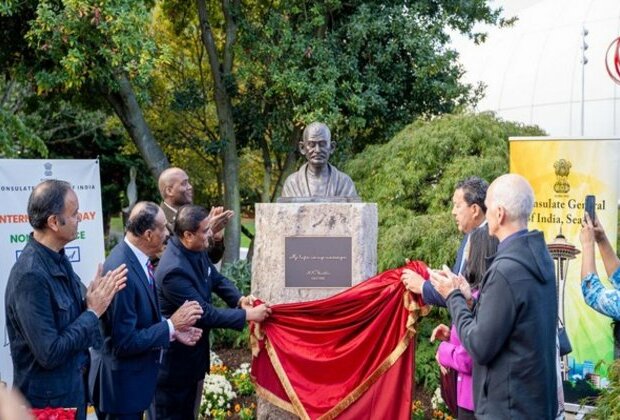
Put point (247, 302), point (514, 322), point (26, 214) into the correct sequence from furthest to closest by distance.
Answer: point (26, 214) → point (247, 302) → point (514, 322)

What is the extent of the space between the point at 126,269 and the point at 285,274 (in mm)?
2047

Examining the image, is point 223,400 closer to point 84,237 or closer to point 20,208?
point 84,237

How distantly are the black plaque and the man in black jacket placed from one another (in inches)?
91.6

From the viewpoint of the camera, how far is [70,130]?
22.5m

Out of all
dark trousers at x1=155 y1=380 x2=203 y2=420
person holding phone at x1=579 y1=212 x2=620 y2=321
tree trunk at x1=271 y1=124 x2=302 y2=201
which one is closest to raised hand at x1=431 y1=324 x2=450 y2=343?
person holding phone at x1=579 y1=212 x2=620 y2=321

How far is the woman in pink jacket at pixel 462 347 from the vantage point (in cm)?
378

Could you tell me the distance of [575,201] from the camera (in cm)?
695

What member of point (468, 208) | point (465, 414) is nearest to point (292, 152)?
point (468, 208)

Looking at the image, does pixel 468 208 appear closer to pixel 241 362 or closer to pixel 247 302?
pixel 247 302

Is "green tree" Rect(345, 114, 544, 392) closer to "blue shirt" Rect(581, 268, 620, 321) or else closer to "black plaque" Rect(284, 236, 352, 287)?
"black plaque" Rect(284, 236, 352, 287)

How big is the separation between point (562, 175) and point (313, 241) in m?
2.91

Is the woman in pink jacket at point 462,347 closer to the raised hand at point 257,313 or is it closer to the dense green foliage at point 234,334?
the raised hand at point 257,313

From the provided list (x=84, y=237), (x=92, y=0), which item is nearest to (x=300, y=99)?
(x=92, y=0)

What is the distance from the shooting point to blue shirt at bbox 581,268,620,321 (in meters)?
4.16
